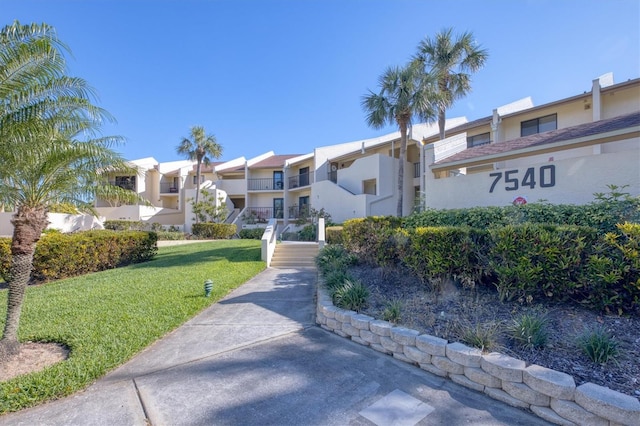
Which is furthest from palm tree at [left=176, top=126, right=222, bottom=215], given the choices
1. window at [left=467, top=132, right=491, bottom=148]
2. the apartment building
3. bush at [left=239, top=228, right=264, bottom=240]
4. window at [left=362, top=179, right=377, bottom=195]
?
window at [left=467, top=132, right=491, bottom=148]

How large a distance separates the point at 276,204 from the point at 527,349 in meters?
27.6

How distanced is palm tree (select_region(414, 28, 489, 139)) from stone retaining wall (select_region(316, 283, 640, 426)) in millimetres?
14883

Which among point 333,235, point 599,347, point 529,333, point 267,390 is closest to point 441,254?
point 529,333

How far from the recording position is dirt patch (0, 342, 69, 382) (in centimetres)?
397

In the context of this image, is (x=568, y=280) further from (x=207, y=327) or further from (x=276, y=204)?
(x=276, y=204)

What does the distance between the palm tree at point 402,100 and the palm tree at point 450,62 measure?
3.12 feet

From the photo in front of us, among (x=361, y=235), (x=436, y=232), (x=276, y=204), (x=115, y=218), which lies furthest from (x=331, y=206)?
(x=115, y=218)

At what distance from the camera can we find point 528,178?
891 centimetres

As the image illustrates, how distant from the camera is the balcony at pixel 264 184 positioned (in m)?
30.3

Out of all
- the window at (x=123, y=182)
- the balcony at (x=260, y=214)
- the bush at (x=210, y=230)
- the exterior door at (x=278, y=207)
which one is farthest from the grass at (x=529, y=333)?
the exterior door at (x=278, y=207)

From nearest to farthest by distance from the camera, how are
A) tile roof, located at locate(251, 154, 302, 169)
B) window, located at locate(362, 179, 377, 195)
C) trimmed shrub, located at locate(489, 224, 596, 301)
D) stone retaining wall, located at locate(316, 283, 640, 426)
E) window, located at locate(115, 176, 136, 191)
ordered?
stone retaining wall, located at locate(316, 283, 640, 426)
trimmed shrub, located at locate(489, 224, 596, 301)
window, located at locate(115, 176, 136, 191)
window, located at locate(362, 179, 377, 195)
tile roof, located at locate(251, 154, 302, 169)

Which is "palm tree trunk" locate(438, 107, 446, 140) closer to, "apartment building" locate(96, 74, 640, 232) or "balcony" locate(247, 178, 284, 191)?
"apartment building" locate(96, 74, 640, 232)

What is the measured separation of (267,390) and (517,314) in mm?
3795

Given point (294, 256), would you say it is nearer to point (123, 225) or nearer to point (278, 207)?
point (278, 207)
